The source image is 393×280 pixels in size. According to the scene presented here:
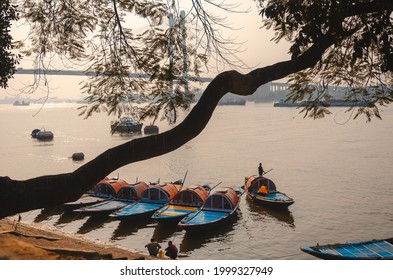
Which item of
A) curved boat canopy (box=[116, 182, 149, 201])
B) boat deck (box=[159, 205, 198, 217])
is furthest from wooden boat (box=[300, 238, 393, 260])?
curved boat canopy (box=[116, 182, 149, 201])

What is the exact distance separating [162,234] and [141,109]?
1761 centimetres

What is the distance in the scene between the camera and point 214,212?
23281mm

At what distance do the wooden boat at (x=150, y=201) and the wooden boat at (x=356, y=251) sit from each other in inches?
436

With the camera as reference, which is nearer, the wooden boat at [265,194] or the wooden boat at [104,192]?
the wooden boat at [265,194]

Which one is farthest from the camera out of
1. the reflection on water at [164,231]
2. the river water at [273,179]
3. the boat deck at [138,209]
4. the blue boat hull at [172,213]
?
the boat deck at [138,209]

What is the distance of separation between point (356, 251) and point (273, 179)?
72.5 ft

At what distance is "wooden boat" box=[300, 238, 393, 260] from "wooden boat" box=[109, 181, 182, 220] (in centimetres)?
1108

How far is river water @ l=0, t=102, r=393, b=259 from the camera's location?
21516 millimetres

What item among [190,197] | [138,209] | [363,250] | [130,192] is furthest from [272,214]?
[130,192]

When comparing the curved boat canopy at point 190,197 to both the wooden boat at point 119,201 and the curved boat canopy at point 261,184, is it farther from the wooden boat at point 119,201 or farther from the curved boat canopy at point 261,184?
the curved boat canopy at point 261,184

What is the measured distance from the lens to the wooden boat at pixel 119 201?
2558 cm

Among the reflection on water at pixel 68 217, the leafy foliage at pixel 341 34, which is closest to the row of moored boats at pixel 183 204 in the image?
the reflection on water at pixel 68 217

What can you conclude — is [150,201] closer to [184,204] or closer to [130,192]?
[130,192]

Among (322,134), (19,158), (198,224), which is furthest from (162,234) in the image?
(322,134)
